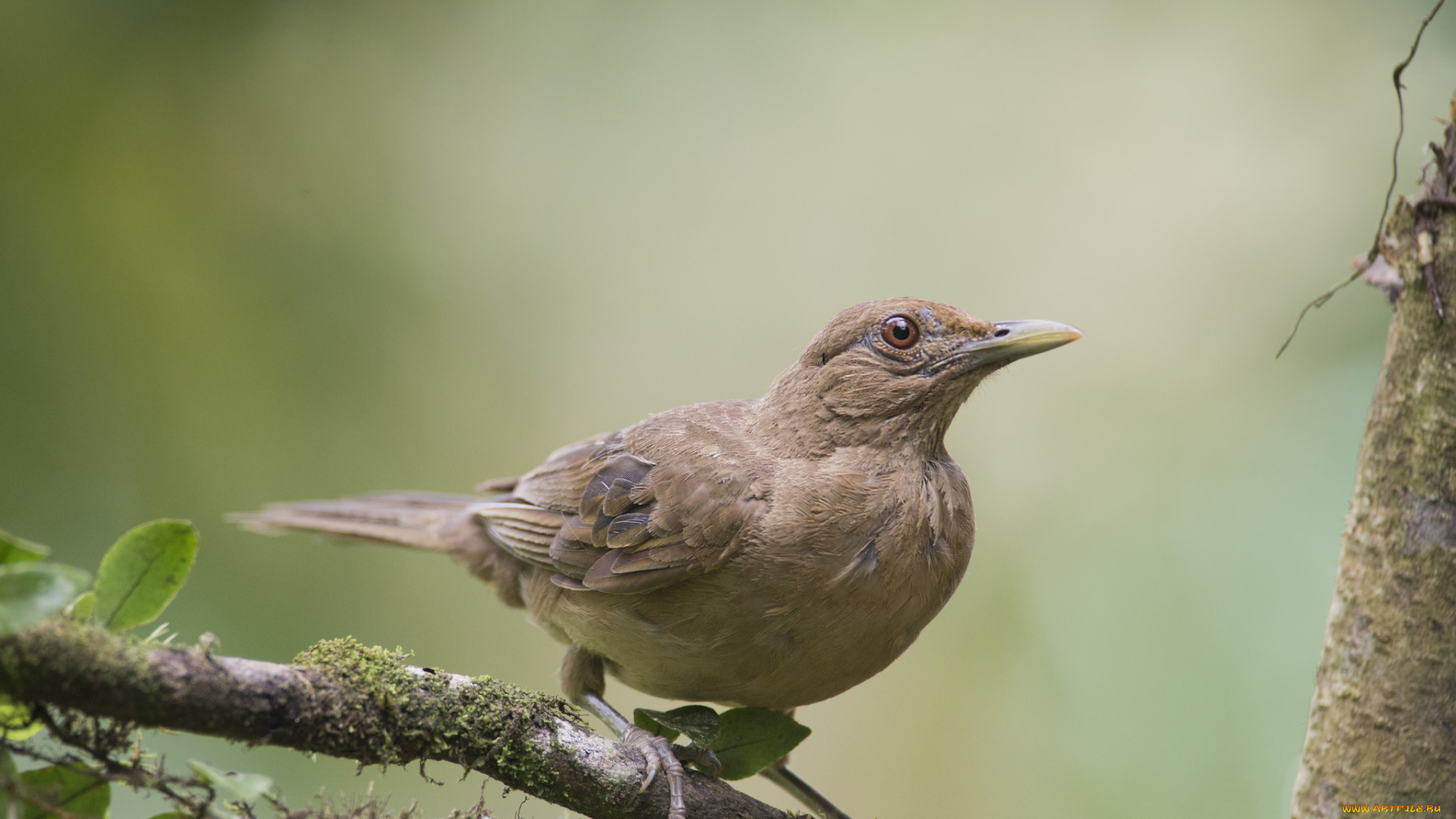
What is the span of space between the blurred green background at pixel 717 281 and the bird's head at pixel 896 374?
11.7 ft

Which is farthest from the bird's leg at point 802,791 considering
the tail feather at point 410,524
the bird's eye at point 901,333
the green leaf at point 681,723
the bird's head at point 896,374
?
the bird's eye at point 901,333

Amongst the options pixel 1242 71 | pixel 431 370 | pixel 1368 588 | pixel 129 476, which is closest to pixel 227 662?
pixel 1368 588

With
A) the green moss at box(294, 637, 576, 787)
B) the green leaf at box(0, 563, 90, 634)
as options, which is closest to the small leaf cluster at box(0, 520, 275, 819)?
the green leaf at box(0, 563, 90, 634)

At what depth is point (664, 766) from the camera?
2.88m

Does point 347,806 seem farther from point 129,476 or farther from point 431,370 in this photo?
point 431,370

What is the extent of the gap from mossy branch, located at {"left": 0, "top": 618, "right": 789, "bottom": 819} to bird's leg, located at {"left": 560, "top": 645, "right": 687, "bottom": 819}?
0.12ft

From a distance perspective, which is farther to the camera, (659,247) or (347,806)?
(659,247)

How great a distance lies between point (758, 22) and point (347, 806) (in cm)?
683

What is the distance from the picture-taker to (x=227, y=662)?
2002 millimetres

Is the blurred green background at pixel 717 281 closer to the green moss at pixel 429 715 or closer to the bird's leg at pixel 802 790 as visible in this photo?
the bird's leg at pixel 802 790

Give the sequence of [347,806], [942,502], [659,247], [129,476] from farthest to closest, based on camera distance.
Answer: [659,247] < [129,476] < [942,502] < [347,806]

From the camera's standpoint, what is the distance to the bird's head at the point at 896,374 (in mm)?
3594

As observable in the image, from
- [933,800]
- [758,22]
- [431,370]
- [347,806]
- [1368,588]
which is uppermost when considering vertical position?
[758,22]

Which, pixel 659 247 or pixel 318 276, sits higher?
pixel 659 247
